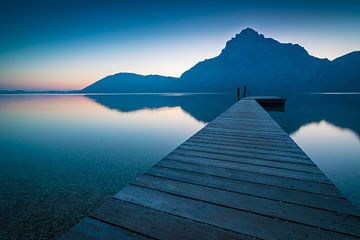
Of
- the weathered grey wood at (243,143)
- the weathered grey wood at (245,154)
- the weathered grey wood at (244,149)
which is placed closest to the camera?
the weathered grey wood at (245,154)

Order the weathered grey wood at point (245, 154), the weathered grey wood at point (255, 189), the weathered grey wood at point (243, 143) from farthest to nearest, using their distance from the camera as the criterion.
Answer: the weathered grey wood at point (243, 143), the weathered grey wood at point (245, 154), the weathered grey wood at point (255, 189)

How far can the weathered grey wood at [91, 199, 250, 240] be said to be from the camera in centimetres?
167

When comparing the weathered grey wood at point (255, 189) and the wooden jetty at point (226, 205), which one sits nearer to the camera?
the wooden jetty at point (226, 205)

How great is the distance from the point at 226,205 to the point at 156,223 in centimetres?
81

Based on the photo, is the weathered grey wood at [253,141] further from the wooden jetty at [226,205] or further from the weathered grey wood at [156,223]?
the weathered grey wood at [156,223]

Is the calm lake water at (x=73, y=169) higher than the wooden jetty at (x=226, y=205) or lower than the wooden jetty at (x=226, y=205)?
lower

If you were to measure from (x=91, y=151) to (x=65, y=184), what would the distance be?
4.21 meters

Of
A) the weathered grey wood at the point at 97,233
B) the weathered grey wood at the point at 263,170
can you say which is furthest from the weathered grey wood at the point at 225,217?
the weathered grey wood at the point at 263,170

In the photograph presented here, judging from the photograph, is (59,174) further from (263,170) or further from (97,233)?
(263,170)

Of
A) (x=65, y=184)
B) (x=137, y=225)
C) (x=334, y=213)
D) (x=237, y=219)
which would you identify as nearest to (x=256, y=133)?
(x=334, y=213)

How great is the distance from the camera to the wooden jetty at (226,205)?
1.71 m

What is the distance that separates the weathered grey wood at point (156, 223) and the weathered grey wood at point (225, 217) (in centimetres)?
7

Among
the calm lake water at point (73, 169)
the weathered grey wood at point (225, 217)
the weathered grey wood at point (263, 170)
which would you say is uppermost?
the weathered grey wood at point (225, 217)

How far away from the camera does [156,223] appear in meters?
1.81
